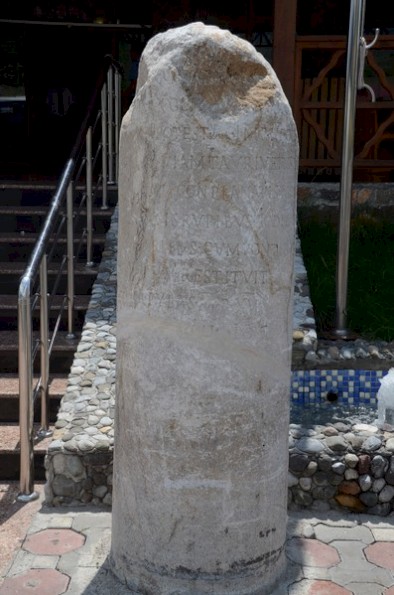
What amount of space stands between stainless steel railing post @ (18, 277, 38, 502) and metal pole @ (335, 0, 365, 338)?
217cm

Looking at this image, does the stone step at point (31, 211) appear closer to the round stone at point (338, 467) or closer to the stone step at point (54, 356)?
the stone step at point (54, 356)

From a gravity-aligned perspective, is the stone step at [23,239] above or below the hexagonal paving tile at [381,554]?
above


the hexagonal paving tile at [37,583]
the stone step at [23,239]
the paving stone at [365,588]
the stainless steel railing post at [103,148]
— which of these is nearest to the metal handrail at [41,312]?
the stone step at [23,239]

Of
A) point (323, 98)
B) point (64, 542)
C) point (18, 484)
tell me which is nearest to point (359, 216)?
point (323, 98)

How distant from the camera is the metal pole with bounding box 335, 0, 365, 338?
5047 millimetres

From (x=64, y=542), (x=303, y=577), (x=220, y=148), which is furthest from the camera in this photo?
(x=64, y=542)

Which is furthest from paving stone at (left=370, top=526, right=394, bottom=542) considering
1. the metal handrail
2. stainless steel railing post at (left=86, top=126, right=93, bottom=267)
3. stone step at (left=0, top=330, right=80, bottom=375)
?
stainless steel railing post at (left=86, top=126, right=93, bottom=267)

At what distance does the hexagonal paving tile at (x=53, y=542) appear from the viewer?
11.8ft

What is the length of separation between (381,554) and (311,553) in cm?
31

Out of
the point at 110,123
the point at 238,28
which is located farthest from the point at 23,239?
the point at 238,28

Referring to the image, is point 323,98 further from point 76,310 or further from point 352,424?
point 352,424

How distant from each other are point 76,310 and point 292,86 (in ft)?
9.10

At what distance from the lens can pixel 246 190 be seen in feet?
9.61

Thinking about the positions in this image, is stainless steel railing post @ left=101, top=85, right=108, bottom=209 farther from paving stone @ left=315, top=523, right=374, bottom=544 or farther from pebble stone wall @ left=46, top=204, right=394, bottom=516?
paving stone @ left=315, top=523, right=374, bottom=544
